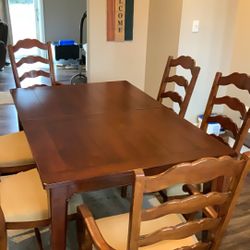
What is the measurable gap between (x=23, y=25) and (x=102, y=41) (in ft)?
13.0

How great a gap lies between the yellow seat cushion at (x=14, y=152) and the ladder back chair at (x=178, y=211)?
747 millimetres

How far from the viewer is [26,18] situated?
7258mm

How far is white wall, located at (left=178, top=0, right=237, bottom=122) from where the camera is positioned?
3408 millimetres

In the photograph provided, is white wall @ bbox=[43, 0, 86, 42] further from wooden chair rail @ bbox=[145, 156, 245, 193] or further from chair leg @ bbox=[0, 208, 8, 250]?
wooden chair rail @ bbox=[145, 156, 245, 193]

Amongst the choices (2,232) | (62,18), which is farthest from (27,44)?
(62,18)

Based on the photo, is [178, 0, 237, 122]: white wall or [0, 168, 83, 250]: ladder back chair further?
[178, 0, 237, 122]: white wall

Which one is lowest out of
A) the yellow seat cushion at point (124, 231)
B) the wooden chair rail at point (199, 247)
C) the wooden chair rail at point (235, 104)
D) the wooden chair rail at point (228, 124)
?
the yellow seat cushion at point (124, 231)

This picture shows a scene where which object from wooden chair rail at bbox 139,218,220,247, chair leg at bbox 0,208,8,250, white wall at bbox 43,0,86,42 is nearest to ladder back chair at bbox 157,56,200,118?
wooden chair rail at bbox 139,218,220,247

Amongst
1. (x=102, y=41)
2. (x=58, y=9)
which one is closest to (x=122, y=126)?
(x=102, y=41)

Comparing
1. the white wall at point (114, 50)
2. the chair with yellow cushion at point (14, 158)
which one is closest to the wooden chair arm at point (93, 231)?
the chair with yellow cushion at point (14, 158)

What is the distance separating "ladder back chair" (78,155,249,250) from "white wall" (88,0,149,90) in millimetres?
2779

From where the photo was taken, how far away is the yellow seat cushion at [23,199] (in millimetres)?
1615

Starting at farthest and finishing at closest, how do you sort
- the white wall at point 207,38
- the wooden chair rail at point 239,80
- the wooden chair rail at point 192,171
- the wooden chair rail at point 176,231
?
the white wall at point 207,38 < the wooden chair rail at point 239,80 < the wooden chair rail at point 176,231 < the wooden chair rail at point 192,171

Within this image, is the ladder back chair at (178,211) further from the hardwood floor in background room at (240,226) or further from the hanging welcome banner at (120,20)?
the hanging welcome banner at (120,20)
